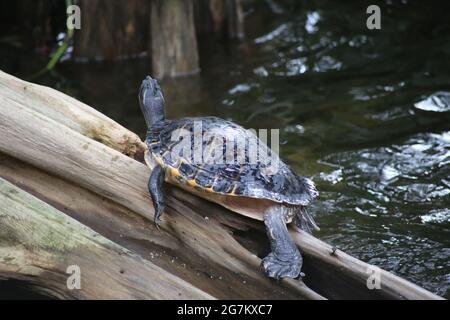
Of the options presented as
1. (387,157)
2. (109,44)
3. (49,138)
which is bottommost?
(387,157)

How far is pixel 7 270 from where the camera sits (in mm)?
2746

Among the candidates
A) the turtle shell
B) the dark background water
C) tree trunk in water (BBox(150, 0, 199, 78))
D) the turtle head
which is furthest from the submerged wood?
tree trunk in water (BBox(150, 0, 199, 78))

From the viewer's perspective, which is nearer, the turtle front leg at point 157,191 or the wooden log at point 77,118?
the turtle front leg at point 157,191

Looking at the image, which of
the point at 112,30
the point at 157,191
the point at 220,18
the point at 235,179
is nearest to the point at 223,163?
the point at 235,179

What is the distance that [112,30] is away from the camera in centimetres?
635

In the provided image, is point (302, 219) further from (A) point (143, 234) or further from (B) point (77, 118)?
(B) point (77, 118)

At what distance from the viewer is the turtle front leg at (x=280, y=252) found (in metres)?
2.62

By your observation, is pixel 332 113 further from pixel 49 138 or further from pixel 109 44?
pixel 49 138

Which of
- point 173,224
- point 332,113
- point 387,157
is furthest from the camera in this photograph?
point 332,113

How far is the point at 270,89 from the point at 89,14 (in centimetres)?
180

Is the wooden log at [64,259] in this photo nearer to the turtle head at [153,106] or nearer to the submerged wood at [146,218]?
the submerged wood at [146,218]

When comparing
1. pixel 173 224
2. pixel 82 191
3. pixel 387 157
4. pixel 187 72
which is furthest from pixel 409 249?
pixel 187 72

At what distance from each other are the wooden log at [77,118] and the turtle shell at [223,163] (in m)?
0.21

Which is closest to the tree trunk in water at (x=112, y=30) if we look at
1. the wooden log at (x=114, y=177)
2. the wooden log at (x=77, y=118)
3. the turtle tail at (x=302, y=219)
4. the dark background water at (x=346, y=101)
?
the dark background water at (x=346, y=101)
